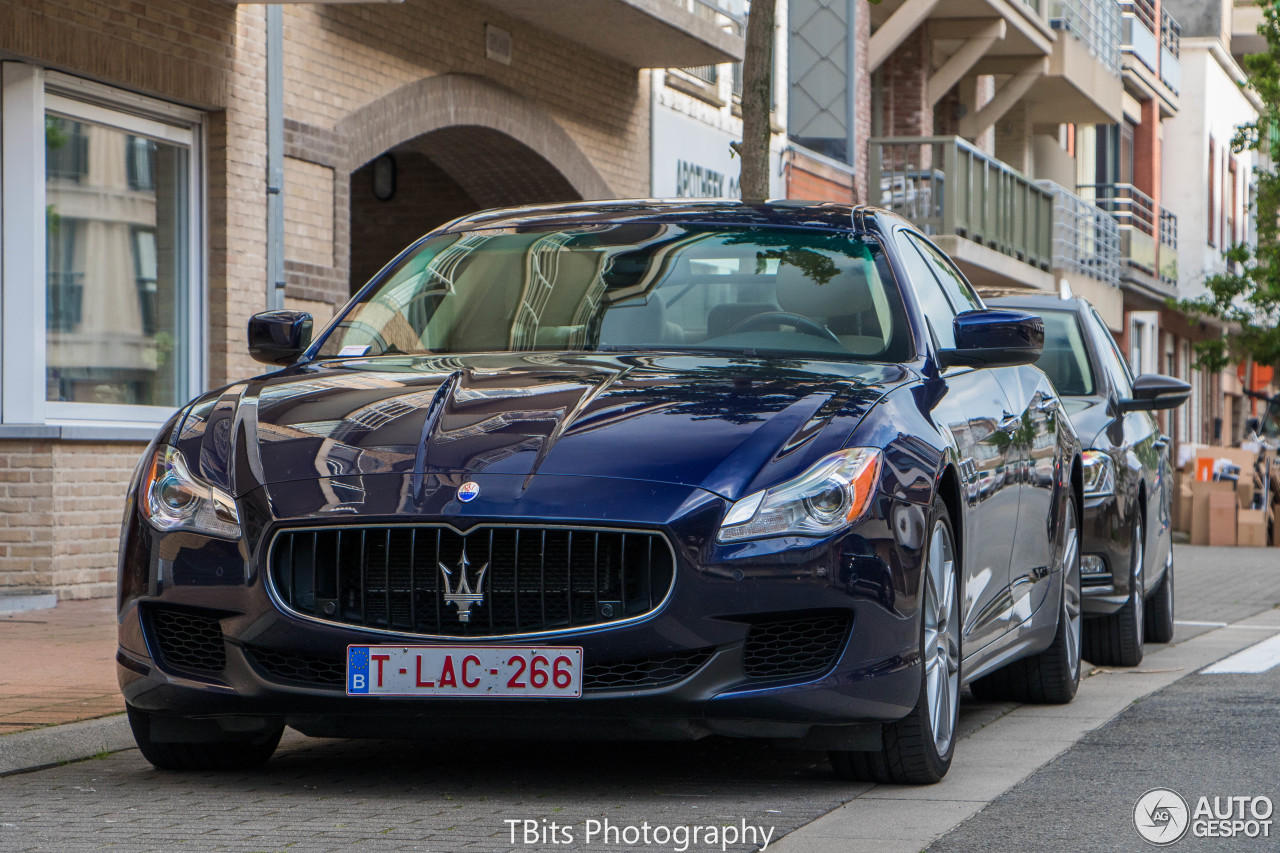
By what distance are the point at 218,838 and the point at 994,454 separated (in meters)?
2.61

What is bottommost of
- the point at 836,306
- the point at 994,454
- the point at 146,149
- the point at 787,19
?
the point at 994,454

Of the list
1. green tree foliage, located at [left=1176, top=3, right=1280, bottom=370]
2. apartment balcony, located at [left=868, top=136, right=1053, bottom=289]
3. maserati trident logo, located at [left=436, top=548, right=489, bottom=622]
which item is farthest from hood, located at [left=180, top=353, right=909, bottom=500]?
green tree foliage, located at [left=1176, top=3, right=1280, bottom=370]

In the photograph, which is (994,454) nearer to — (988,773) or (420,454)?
(988,773)

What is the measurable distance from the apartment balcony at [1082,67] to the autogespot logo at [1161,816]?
25.4 m

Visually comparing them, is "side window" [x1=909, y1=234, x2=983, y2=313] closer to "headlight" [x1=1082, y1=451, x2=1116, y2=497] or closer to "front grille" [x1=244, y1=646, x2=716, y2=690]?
"headlight" [x1=1082, y1=451, x2=1116, y2=497]

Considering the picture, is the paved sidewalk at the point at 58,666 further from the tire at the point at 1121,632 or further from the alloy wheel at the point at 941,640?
the tire at the point at 1121,632

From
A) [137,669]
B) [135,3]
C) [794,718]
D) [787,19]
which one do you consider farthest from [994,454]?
[787,19]

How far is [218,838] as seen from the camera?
4.53 meters

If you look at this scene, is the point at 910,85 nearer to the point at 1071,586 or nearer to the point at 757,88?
the point at 757,88

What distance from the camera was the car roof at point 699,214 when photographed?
6.38 m

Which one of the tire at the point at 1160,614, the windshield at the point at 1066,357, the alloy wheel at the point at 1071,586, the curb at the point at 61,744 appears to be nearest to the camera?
the curb at the point at 61,744

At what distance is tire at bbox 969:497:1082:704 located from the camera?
23.8ft

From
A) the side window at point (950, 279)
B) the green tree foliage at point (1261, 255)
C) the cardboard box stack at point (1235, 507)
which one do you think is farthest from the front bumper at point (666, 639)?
the green tree foliage at point (1261, 255)

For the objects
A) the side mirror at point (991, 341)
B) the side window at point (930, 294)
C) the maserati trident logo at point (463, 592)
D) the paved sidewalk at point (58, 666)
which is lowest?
the paved sidewalk at point (58, 666)
